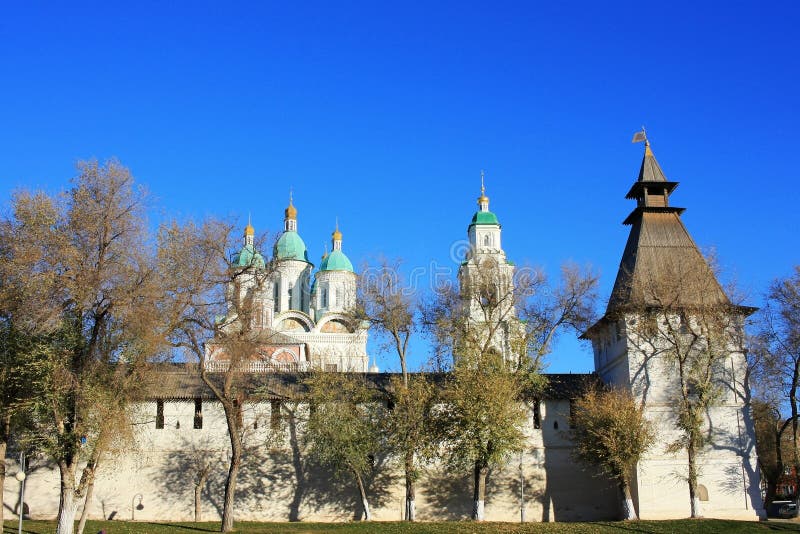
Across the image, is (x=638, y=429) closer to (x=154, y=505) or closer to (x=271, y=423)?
(x=271, y=423)

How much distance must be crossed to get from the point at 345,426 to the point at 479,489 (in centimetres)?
508

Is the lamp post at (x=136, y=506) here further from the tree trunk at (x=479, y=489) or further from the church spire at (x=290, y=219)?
the church spire at (x=290, y=219)

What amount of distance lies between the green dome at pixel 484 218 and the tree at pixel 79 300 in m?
37.6

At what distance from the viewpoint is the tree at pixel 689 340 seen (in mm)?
29062

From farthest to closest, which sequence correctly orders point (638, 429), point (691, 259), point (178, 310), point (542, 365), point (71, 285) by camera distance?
point (691, 259)
point (542, 365)
point (638, 429)
point (178, 310)
point (71, 285)

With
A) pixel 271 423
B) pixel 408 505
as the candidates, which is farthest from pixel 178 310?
pixel 408 505

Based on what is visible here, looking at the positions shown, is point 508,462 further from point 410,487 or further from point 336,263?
point 336,263

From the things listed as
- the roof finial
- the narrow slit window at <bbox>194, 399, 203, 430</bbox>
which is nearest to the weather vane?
the roof finial

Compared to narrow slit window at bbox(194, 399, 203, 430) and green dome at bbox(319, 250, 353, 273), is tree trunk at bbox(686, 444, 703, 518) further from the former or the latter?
green dome at bbox(319, 250, 353, 273)

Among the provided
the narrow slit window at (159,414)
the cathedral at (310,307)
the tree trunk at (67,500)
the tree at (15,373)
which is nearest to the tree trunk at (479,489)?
the narrow slit window at (159,414)

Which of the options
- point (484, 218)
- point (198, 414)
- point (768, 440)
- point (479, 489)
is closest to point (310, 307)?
point (484, 218)

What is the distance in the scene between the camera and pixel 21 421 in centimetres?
2470

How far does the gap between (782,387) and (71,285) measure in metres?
25.1

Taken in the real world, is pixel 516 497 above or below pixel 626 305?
below
